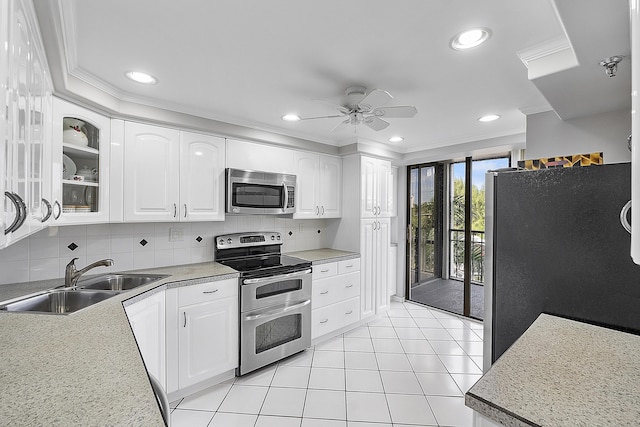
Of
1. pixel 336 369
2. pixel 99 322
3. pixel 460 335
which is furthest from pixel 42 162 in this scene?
pixel 460 335

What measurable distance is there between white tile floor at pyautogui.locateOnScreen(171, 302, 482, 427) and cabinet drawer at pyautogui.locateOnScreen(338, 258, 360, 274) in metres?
0.75

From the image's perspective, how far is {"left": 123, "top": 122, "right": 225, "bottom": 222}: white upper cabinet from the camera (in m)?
2.36

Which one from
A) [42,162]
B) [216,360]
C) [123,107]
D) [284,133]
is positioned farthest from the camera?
[284,133]

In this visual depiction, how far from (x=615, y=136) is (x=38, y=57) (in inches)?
131

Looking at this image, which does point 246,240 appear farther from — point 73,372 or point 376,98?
point 73,372

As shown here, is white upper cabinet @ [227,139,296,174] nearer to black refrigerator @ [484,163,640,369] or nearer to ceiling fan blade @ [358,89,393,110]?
ceiling fan blade @ [358,89,393,110]

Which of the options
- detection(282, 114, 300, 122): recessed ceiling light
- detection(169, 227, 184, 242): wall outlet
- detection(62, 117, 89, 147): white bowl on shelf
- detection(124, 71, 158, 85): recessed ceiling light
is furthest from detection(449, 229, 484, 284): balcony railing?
detection(62, 117, 89, 147): white bowl on shelf

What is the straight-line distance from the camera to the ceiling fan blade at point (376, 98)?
5.85 ft

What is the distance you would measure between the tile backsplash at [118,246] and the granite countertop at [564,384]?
2.69 m

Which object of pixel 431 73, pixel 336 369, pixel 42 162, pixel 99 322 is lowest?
pixel 336 369

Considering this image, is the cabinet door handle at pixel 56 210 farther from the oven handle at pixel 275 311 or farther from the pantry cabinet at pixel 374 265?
the pantry cabinet at pixel 374 265

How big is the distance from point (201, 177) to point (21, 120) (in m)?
1.64

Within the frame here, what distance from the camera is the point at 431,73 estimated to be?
1.90m

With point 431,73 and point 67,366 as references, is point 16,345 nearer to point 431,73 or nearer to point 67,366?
point 67,366
